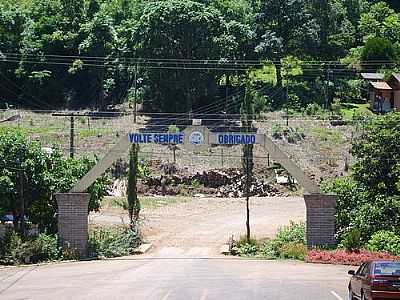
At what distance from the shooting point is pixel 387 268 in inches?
712

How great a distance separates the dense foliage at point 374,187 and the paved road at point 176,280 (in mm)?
5379

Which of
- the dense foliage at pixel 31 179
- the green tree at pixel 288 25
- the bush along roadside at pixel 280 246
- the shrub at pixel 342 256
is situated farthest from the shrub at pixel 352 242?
the green tree at pixel 288 25

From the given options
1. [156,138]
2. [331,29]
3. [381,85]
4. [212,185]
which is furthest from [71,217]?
[331,29]

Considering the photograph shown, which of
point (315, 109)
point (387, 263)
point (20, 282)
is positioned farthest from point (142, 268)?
point (315, 109)

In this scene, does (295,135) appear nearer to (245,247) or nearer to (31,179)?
(245,247)

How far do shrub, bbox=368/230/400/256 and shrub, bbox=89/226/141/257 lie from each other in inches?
451

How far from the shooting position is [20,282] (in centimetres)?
2598

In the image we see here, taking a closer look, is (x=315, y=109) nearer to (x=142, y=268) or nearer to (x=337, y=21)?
(x=337, y=21)

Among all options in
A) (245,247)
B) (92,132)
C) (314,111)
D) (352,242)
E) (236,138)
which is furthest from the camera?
(314,111)

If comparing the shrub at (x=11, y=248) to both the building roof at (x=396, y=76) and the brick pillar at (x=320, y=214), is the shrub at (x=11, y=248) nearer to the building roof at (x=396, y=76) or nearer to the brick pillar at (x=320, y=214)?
the brick pillar at (x=320, y=214)

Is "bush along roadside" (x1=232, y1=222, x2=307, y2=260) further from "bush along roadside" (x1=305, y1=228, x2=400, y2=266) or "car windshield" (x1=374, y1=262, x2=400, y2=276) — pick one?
"car windshield" (x1=374, y1=262, x2=400, y2=276)

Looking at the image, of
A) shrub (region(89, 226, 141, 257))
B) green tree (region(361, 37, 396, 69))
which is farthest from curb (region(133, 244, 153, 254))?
Result: green tree (region(361, 37, 396, 69))

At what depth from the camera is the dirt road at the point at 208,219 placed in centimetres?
4366

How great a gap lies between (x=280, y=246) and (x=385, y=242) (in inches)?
188
